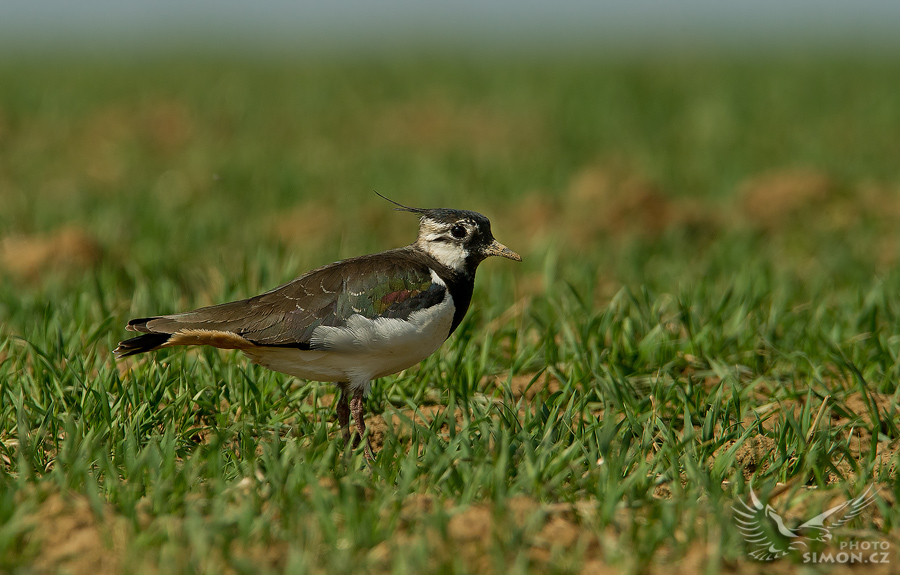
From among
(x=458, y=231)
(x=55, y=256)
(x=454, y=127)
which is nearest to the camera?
(x=458, y=231)

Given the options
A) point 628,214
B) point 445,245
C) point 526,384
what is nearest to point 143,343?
point 445,245

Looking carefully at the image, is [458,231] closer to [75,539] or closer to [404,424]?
[404,424]

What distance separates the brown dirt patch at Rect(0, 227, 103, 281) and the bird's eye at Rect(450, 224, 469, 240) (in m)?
3.45

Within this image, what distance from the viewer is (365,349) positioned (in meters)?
4.19

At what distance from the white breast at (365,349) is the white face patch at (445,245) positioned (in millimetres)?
309

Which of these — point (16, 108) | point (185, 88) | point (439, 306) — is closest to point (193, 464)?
point (439, 306)

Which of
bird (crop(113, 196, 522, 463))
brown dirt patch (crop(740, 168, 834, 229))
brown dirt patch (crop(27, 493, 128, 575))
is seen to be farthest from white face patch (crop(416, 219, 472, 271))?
brown dirt patch (crop(740, 168, 834, 229))

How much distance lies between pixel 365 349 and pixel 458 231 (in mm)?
810

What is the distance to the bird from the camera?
418cm

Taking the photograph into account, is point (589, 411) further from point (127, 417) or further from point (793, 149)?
point (793, 149)

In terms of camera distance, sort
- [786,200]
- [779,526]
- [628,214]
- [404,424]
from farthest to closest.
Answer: [786,200] < [628,214] < [404,424] < [779,526]

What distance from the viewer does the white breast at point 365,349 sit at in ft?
13.7

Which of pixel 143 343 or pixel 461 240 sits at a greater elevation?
pixel 461 240

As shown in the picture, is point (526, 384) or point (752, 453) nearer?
point (752, 453)
